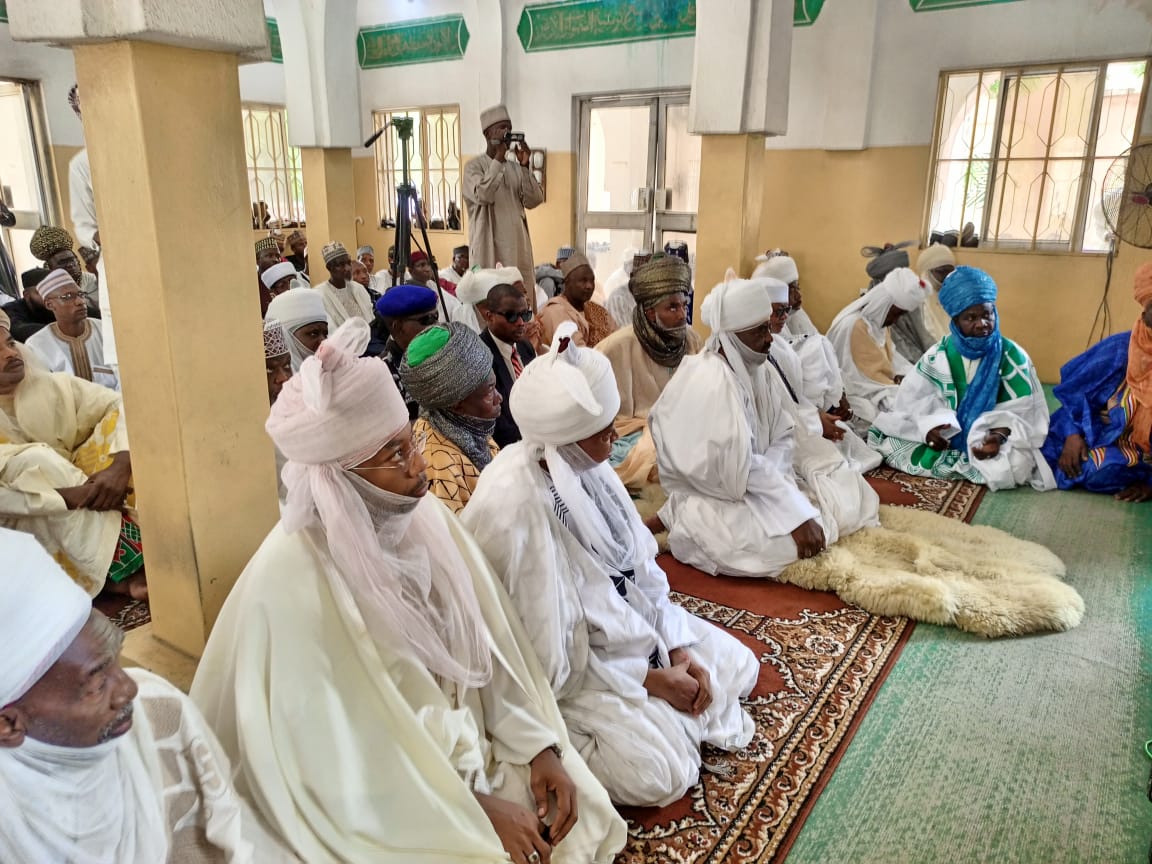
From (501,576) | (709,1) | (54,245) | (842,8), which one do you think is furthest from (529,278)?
(501,576)

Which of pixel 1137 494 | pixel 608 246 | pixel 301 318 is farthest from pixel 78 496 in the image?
pixel 608 246

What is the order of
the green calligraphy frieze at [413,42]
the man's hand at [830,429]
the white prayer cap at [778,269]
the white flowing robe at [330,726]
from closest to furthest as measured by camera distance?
the white flowing robe at [330,726] < the man's hand at [830,429] < the white prayer cap at [778,269] < the green calligraphy frieze at [413,42]

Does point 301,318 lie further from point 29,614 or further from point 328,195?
point 328,195

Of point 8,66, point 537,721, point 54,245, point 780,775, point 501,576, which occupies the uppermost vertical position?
point 8,66

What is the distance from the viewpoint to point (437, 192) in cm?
1034

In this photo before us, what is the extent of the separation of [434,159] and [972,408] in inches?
300

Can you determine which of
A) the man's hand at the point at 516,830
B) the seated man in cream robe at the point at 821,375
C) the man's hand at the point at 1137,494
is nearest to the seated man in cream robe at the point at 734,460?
the seated man in cream robe at the point at 821,375

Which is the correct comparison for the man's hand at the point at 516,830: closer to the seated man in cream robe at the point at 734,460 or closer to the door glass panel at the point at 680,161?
the seated man in cream robe at the point at 734,460

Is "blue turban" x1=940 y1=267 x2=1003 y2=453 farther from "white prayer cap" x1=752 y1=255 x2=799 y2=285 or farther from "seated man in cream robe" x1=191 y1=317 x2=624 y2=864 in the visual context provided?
"seated man in cream robe" x1=191 y1=317 x2=624 y2=864

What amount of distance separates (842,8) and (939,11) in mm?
800

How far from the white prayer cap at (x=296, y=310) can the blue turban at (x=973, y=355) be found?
3.33 m

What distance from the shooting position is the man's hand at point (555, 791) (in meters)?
1.77

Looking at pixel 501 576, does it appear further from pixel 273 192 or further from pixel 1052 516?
pixel 273 192

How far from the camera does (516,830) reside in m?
1.67
